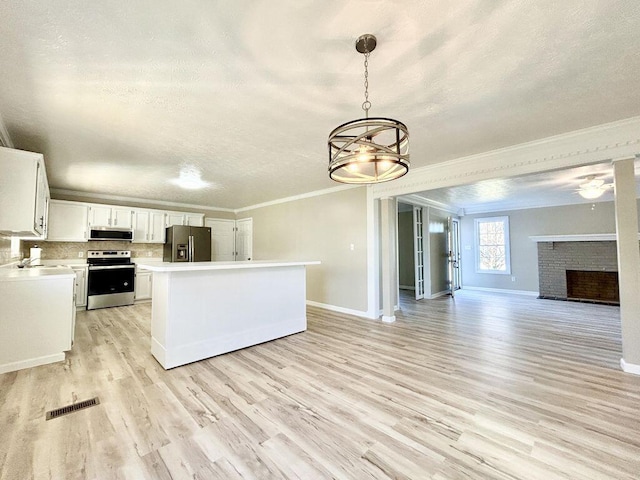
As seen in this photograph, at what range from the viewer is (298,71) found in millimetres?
1916

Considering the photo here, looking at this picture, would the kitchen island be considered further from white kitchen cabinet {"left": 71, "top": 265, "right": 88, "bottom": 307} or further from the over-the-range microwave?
the over-the-range microwave

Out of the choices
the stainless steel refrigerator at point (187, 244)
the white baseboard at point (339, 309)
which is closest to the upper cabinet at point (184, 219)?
the stainless steel refrigerator at point (187, 244)

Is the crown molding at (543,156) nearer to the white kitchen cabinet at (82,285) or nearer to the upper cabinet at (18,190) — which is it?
the upper cabinet at (18,190)

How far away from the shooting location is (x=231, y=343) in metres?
3.25

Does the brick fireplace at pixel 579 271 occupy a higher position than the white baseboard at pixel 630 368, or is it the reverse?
the brick fireplace at pixel 579 271

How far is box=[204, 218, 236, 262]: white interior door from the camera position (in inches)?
300

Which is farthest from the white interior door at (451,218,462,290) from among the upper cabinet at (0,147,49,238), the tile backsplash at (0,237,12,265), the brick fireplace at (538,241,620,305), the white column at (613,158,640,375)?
the tile backsplash at (0,237,12,265)

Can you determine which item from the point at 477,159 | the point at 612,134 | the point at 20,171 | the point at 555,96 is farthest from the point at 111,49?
the point at 612,134

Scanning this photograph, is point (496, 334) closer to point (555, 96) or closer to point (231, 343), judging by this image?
point (555, 96)

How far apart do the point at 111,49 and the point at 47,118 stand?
1.51 metres

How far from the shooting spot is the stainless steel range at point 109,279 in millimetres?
5398

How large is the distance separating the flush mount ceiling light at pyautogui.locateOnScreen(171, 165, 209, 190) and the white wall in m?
2.03

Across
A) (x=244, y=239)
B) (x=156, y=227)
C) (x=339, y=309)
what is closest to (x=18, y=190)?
(x=156, y=227)

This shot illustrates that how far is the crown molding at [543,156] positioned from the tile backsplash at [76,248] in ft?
20.6
